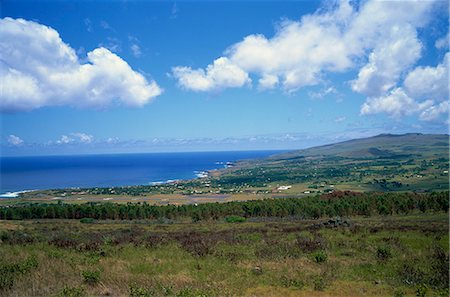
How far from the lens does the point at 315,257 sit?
1714 centimetres

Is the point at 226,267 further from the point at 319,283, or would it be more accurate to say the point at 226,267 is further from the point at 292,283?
the point at 319,283

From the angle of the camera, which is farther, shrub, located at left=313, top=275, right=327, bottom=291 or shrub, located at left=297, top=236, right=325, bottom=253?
shrub, located at left=297, top=236, right=325, bottom=253

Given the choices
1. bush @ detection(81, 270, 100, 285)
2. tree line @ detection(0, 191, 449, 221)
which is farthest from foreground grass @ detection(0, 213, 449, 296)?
tree line @ detection(0, 191, 449, 221)

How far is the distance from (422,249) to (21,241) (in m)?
25.8

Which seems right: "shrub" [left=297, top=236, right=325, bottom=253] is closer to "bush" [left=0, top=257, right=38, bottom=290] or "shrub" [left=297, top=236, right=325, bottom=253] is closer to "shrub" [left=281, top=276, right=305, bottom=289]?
"shrub" [left=281, top=276, right=305, bottom=289]

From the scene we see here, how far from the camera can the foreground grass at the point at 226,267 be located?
468 inches

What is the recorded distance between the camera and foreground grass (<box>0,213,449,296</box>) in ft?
39.0

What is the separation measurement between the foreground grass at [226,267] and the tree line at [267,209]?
41.7 m

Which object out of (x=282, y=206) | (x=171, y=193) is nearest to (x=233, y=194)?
(x=171, y=193)

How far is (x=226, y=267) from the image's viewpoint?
15500mm

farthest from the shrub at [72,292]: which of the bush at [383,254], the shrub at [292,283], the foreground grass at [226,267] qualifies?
the bush at [383,254]

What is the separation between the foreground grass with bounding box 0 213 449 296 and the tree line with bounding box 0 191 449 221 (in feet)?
137

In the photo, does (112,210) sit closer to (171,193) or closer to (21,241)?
(21,241)

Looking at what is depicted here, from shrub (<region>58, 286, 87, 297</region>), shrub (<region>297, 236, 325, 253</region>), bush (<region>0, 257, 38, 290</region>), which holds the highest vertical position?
bush (<region>0, 257, 38, 290</region>)
